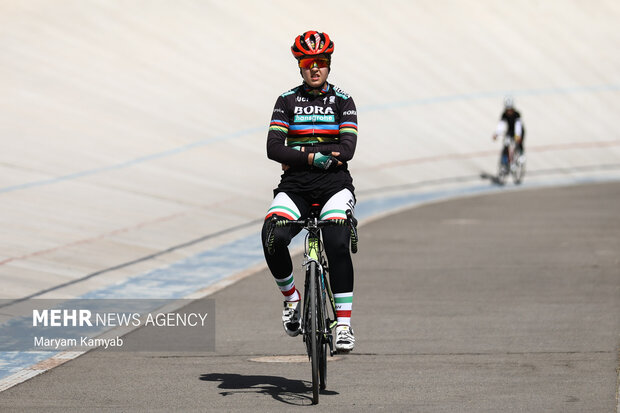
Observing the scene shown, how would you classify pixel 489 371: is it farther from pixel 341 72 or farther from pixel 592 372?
pixel 341 72

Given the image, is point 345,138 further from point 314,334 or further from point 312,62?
point 314,334

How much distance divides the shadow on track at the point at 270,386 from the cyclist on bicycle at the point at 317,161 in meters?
0.34

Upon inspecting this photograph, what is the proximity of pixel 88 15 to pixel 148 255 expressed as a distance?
1632 cm

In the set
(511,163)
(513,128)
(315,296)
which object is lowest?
(315,296)

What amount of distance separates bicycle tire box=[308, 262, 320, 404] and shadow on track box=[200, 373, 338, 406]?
0.16m

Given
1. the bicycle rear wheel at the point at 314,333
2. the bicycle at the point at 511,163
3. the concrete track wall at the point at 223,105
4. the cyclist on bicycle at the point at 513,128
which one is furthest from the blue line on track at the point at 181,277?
the cyclist on bicycle at the point at 513,128

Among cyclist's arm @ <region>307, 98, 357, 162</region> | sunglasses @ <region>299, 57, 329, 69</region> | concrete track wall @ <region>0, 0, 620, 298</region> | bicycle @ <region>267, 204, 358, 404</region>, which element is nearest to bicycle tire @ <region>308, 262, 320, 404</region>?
bicycle @ <region>267, 204, 358, 404</region>

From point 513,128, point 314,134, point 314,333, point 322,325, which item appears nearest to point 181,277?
point 314,134

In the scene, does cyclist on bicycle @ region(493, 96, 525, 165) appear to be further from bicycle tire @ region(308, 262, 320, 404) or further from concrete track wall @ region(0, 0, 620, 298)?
bicycle tire @ region(308, 262, 320, 404)

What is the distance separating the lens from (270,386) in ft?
25.0

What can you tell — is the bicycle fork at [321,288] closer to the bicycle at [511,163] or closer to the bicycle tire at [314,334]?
the bicycle tire at [314,334]

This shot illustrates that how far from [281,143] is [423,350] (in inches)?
85.1

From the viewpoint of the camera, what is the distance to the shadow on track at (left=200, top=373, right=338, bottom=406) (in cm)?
729

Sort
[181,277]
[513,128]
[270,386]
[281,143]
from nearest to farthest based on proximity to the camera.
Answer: [281,143]
[270,386]
[181,277]
[513,128]
